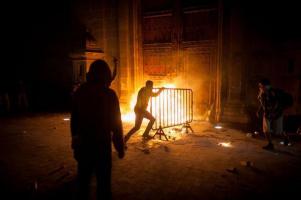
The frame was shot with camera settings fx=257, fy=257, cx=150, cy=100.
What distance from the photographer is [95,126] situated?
362 cm

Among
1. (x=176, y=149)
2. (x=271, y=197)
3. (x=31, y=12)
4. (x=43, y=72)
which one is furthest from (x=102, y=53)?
(x=271, y=197)

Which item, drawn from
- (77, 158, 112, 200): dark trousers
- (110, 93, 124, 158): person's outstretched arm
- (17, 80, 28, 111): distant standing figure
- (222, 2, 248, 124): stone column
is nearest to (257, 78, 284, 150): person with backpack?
(222, 2, 248, 124): stone column

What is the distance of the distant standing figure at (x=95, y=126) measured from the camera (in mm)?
3605

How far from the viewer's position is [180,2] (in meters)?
12.2

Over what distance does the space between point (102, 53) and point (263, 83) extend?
31.4 ft

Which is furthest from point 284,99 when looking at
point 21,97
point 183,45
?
point 21,97

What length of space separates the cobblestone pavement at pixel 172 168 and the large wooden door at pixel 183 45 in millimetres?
3382

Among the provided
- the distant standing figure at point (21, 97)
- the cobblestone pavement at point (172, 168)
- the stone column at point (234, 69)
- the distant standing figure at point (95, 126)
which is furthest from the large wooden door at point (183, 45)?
the distant standing figure at point (95, 126)

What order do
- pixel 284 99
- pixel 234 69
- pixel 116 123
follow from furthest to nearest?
pixel 234 69
pixel 284 99
pixel 116 123

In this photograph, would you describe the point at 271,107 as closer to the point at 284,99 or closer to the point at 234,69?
the point at 284,99

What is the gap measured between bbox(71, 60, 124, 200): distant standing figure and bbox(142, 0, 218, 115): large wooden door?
8.83m

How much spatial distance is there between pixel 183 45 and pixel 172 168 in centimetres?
765

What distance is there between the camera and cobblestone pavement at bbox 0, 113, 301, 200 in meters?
5.01

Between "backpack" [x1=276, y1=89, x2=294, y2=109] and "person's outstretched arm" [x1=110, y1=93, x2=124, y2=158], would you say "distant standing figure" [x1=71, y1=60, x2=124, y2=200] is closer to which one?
"person's outstretched arm" [x1=110, y1=93, x2=124, y2=158]
